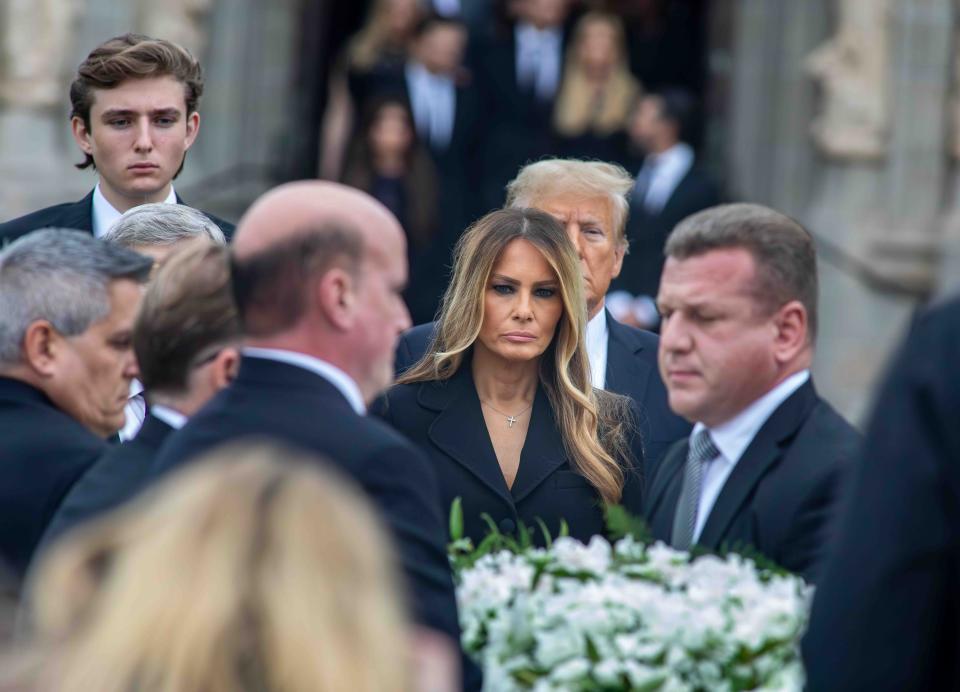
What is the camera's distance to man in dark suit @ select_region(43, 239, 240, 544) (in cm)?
409

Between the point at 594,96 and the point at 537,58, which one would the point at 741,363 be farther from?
the point at 537,58

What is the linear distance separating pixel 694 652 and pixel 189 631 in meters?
1.40

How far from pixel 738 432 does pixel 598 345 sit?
73.4 inches

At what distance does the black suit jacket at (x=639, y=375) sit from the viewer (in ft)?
19.8

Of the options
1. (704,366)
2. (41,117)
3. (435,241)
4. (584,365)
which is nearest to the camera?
(704,366)

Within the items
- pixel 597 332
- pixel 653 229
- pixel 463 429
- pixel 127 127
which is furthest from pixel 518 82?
pixel 463 429

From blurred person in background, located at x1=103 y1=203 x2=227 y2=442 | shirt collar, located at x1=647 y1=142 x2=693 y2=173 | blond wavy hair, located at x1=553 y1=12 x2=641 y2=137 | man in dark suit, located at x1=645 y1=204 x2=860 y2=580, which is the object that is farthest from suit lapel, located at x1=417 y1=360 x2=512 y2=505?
blond wavy hair, located at x1=553 y1=12 x2=641 y2=137

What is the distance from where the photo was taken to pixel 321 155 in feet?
50.1

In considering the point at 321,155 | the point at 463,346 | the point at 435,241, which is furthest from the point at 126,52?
the point at 321,155

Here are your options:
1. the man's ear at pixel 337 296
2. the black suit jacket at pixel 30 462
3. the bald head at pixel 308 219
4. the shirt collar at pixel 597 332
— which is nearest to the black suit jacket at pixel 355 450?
the man's ear at pixel 337 296

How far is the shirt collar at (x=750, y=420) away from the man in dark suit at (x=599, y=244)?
1.66 meters

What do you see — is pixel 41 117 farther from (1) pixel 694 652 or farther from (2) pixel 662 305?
(1) pixel 694 652

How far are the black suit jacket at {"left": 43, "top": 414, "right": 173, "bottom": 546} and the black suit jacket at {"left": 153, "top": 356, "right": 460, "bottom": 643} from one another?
29 centimetres

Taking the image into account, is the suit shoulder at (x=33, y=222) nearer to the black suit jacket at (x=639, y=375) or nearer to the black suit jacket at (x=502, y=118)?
the black suit jacket at (x=639, y=375)
